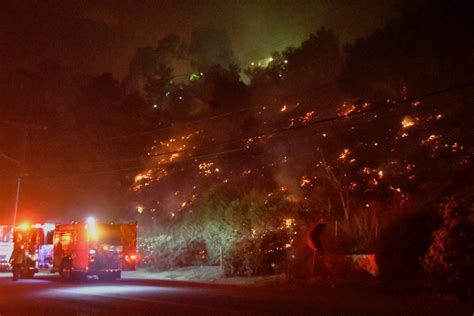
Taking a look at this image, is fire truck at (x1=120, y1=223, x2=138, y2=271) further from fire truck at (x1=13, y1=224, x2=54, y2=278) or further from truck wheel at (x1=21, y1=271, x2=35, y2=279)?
truck wheel at (x1=21, y1=271, x2=35, y2=279)

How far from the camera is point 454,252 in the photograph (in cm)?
1633

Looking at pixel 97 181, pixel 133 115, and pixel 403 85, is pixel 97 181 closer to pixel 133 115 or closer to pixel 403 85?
pixel 133 115

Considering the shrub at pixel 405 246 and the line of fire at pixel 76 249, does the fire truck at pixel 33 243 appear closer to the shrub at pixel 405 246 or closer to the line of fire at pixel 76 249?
the line of fire at pixel 76 249

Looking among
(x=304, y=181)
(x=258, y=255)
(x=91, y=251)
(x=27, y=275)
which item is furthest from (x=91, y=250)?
(x=304, y=181)

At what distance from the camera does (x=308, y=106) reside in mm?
37188

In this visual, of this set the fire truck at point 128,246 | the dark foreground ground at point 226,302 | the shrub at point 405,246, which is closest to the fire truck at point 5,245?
the fire truck at point 128,246

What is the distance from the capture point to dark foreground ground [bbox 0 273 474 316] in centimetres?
1354

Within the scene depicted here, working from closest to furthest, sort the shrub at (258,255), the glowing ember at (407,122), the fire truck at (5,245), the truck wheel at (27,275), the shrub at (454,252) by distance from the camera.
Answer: the shrub at (454,252), the shrub at (258,255), the truck wheel at (27,275), the glowing ember at (407,122), the fire truck at (5,245)

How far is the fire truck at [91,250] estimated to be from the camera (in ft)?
80.6

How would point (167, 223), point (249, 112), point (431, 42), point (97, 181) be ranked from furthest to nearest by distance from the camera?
point (97, 181)
point (249, 112)
point (167, 223)
point (431, 42)

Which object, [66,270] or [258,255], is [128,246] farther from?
[258,255]

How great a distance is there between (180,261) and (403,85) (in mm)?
15622

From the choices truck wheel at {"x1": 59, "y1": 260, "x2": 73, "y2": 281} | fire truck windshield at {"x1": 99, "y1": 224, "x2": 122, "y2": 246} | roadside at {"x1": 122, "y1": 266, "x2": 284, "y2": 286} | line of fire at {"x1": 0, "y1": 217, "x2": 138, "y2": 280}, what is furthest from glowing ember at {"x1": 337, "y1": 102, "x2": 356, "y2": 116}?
truck wheel at {"x1": 59, "y1": 260, "x2": 73, "y2": 281}

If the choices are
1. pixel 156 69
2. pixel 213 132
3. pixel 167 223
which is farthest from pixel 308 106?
pixel 156 69
